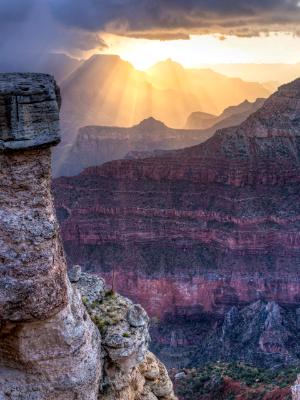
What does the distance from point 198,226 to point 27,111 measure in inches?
2074

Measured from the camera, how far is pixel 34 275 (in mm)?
13305

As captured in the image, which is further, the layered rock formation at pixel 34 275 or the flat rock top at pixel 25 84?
the layered rock formation at pixel 34 275

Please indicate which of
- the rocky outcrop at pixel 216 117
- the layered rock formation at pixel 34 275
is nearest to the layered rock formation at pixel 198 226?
the layered rock formation at pixel 34 275

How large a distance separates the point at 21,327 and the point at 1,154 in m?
4.40

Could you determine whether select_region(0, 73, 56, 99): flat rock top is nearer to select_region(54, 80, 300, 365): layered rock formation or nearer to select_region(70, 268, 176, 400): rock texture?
select_region(70, 268, 176, 400): rock texture

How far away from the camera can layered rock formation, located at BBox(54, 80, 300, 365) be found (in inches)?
2363

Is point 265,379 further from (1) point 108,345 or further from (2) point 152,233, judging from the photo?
(2) point 152,233

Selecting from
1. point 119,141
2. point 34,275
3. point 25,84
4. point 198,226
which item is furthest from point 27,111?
point 119,141

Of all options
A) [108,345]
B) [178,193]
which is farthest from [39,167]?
[178,193]

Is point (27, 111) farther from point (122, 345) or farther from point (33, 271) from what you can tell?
point (122, 345)

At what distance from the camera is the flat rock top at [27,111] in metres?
12.3

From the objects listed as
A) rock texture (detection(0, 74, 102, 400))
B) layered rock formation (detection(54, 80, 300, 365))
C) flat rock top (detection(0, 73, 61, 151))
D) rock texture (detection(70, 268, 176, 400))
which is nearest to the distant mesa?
layered rock formation (detection(54, 80, 300, 365))

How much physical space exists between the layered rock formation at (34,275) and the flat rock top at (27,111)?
0.07ft

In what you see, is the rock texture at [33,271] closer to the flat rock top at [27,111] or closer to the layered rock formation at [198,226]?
the flat rock top at [27,111]
